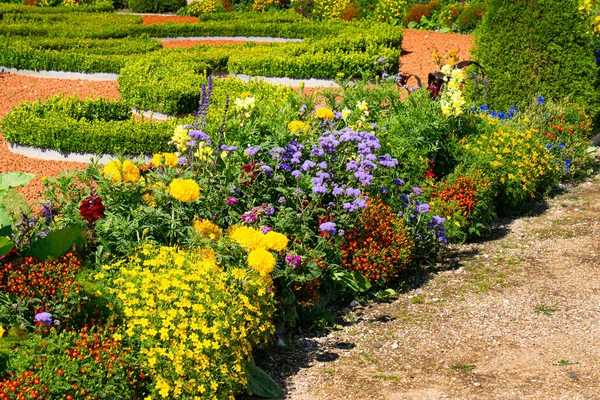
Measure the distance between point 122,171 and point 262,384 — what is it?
5.15ft

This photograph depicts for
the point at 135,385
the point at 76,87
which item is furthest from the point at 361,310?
the point at 76,87

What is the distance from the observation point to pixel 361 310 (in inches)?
232

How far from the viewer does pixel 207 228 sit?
514 cm

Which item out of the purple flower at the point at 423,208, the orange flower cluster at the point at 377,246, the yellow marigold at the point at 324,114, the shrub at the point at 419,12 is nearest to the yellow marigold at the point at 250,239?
the orange flower cluster at the point at 377,246

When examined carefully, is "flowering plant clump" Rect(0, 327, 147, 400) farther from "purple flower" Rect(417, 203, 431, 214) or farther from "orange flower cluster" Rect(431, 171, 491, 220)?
"orange flower cluster" Rect(431, 171, 491, 220)

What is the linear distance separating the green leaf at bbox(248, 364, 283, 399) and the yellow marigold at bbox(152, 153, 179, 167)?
158 centimetres

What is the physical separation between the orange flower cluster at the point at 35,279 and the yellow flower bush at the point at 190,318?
0.33 meters

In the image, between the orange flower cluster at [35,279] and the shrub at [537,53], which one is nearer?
the orange flower cluster at [35,279]

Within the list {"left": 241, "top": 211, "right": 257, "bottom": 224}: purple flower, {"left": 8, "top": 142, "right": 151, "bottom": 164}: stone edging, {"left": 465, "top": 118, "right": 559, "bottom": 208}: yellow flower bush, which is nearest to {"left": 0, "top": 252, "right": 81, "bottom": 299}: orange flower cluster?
{"left": 241, "top": 211, "right": 257, "bottom": 224}: purple flower

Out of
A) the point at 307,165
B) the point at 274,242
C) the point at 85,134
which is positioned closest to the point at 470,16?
the point at 85,134

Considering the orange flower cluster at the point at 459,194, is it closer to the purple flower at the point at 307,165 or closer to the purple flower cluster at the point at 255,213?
the purple flower at the point at 307,165

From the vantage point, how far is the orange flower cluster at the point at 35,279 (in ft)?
13.4

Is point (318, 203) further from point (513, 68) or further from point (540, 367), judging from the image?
point (513, 68)

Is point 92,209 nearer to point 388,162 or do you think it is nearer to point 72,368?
point 72,368
